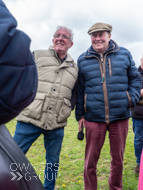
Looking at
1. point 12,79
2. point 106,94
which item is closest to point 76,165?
point 106,94

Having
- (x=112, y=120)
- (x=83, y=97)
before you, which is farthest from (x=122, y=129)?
(x=83, y=97)

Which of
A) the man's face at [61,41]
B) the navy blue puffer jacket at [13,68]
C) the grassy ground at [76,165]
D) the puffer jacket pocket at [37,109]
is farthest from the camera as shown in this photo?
the grassy ground at [76,165]

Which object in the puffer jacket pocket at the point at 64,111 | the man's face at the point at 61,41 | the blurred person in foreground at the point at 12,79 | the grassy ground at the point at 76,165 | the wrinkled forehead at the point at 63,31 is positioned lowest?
the grassy ground at the point at 76,165

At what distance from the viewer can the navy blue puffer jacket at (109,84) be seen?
Result: 2.60 meters

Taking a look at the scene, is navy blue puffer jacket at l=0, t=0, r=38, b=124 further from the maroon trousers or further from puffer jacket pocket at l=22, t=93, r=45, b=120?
the maroon trousers

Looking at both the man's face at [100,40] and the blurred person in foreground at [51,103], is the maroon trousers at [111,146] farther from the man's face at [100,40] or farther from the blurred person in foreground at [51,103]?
the man's face at [100,40]

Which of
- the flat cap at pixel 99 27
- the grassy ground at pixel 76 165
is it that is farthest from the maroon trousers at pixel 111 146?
the flat cap at pixel 99 27

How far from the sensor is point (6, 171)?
0.72m

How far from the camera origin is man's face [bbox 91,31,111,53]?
8.74ft

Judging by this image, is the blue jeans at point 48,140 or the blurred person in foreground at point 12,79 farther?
the blue jeans at point 48,140

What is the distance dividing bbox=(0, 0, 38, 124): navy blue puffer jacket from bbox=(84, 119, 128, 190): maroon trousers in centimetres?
214

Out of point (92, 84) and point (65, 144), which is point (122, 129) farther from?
point (65, 144)

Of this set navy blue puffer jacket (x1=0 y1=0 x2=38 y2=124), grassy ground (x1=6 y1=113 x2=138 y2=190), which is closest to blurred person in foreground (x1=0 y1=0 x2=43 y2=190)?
navy blue puffer jacket (x1=0 y1=0 x2=38 y2=124)

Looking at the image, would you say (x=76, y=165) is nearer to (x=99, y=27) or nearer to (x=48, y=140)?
(x=48, y=140)
